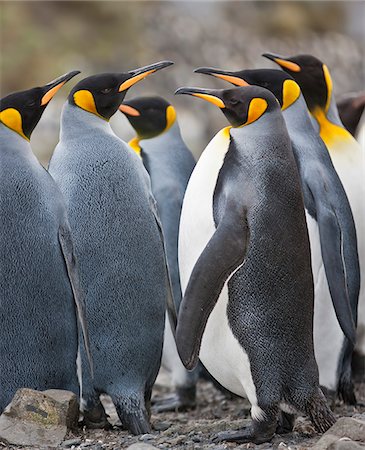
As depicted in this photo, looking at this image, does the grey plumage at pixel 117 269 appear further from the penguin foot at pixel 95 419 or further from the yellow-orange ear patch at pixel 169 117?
the yellow-orange ear patch at pixel 169 117

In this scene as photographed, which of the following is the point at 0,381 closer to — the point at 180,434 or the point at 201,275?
the point at 180,434

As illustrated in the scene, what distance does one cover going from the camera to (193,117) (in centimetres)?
1207

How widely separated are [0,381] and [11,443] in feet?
1.02

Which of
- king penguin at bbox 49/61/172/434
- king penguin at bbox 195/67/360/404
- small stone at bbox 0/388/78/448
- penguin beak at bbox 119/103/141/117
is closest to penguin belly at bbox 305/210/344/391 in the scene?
king penguin at bbox 195/67/360/404

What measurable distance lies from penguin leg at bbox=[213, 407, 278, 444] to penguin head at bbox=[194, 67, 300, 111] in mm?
1339

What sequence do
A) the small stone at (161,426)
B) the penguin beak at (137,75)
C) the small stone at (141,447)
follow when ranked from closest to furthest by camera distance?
the small stone at (141,447)
the small stone at (161,426)
the penguin beak at (137,75)

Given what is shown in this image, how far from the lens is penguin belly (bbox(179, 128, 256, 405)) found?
3.14m

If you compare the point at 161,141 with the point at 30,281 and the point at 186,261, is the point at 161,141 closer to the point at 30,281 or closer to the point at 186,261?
the point at 186,261

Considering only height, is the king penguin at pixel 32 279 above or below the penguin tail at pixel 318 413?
above

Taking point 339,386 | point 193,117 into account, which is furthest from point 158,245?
point 193,117

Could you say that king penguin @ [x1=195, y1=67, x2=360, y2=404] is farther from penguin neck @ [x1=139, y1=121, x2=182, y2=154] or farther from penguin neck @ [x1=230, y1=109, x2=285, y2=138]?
penguin neck @ [x1=139, y1=121, x2=182, y2=154]

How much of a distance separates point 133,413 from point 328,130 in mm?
1668

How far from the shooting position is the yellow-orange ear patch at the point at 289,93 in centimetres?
384

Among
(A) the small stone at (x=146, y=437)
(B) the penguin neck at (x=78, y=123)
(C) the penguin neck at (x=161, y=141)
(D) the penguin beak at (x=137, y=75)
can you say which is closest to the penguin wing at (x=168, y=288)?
(B) the penguin neck at (x=78, y=123)
